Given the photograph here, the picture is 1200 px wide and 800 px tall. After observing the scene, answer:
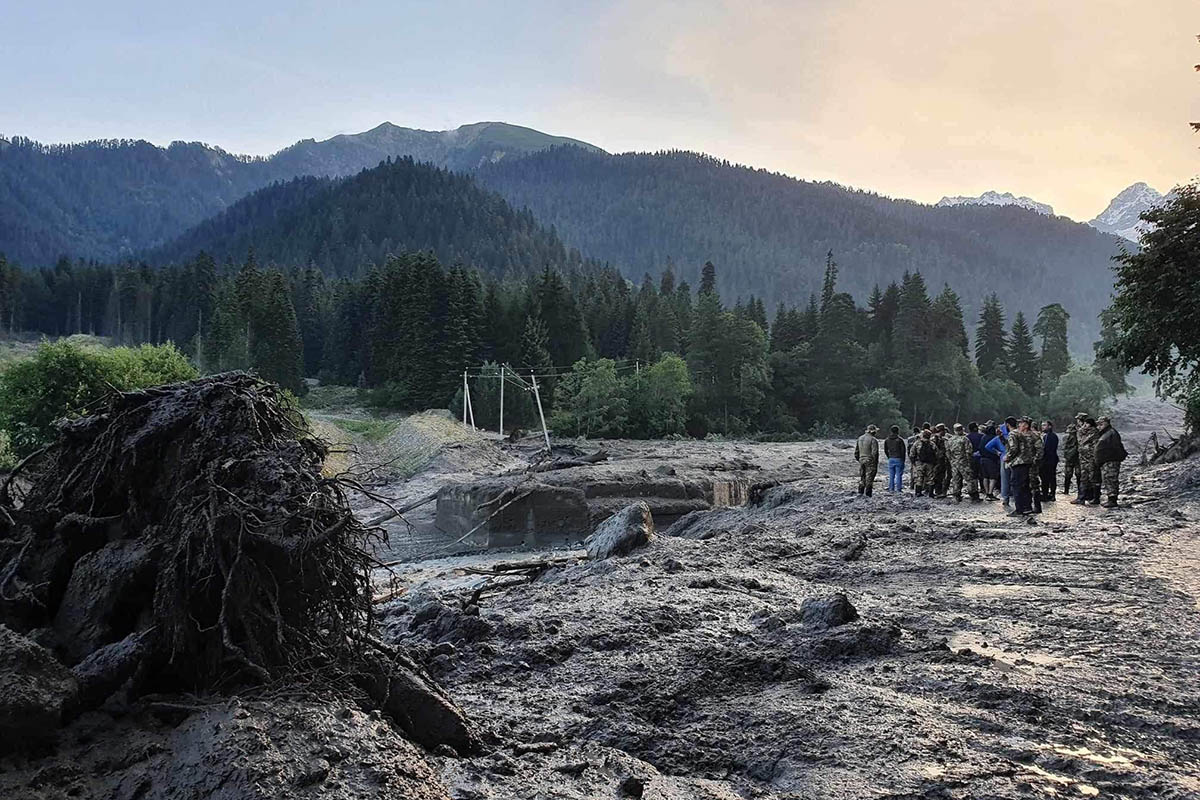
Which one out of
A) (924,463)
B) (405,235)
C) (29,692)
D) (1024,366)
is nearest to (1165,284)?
(924,463)

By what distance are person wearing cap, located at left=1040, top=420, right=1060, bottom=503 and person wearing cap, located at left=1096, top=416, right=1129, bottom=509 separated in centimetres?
86

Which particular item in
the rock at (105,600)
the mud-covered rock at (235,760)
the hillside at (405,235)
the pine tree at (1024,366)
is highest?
the hillside at (405,235)

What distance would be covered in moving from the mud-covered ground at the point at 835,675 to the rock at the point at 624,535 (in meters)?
0.87

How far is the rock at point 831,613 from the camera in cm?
765

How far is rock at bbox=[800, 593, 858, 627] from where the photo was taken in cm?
765

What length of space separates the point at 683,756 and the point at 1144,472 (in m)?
25.3

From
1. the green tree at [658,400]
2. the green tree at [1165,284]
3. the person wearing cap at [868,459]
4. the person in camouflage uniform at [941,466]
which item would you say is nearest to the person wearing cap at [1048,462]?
the person in camouflage uniform at [941,466]

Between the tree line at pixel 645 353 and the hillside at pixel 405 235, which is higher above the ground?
the hillside at pixel 405 235

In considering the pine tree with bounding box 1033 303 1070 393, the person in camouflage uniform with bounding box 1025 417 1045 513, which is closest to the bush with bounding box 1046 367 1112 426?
the pine tree with bounding box 1033 303 1070 393

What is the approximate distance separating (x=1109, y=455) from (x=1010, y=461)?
2142 mm

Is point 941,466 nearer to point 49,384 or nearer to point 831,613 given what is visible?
point 831,613

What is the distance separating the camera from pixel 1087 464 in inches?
696

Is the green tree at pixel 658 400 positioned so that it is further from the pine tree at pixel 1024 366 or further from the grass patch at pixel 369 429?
the pine tree at pixel 1024 366

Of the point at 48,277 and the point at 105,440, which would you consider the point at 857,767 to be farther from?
the point at 48,277
